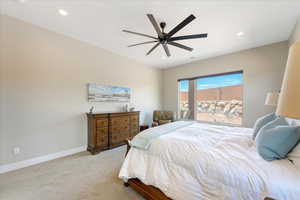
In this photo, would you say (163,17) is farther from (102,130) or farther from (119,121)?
(102,130)

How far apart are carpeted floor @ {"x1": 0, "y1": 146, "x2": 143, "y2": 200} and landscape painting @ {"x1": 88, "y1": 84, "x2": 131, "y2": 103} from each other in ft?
5.28

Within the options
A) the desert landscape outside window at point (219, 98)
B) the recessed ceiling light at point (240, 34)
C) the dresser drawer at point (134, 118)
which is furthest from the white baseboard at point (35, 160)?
the recessed ceiling light at point (240, 34)

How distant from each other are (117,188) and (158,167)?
82 centimetres

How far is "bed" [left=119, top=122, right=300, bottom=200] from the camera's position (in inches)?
38.9

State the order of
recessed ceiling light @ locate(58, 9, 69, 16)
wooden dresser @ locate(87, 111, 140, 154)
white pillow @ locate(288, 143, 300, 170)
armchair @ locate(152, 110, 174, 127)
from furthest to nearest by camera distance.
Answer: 1. armchair @ locate(152, 110, 174, 127)
2. wooden dresser @ locate(87, 111, 140, 154)
3. recessed ceiling light @ locate(58, 9, 69, 16)
4. white pillow @ locate(288, 143, 300, 170)

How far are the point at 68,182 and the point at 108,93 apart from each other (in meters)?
2.35

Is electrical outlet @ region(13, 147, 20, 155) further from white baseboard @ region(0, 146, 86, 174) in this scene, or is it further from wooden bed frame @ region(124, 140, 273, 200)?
wooden bed frame @ region(124, 140, 273, 200)

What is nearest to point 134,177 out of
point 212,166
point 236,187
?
point 212,166

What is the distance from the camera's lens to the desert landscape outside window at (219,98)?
13.2 feet

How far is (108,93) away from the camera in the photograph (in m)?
3.82

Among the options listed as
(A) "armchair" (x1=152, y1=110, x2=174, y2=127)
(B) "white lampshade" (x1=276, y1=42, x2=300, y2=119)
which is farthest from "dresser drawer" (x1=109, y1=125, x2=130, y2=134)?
(B) "white lampshade" (x1=276, y1=42, x2=300, y2=119)

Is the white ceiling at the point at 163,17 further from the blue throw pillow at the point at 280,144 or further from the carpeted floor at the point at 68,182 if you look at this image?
the carpeted floor at the point at 68,182

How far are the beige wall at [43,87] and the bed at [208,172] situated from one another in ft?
6.81

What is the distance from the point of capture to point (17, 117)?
7.93ft
